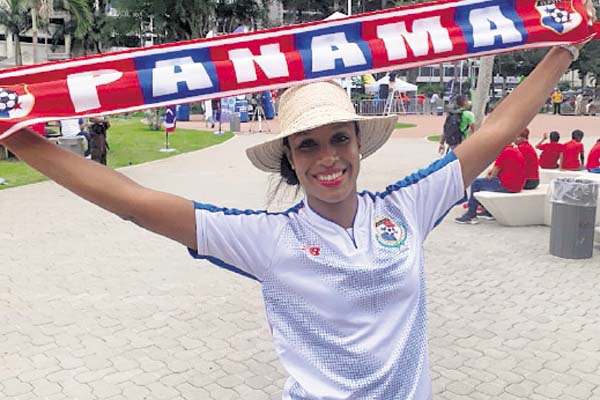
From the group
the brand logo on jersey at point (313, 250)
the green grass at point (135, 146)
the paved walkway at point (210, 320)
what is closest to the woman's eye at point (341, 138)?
the brand logo on jersey at point (313, 250)

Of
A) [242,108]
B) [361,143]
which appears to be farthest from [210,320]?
[242,108]

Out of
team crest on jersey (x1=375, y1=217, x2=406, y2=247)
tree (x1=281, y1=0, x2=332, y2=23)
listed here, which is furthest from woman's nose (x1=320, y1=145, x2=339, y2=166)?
tree (x1=281, y1=0, x2=332, y2=23)

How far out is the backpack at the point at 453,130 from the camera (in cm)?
1182

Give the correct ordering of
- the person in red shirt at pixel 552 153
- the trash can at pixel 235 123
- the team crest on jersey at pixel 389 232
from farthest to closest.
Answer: the trash can at pixel 235 123, the person in red shirt at pixel 552 153, the team crest on jersey at pixel 389 232

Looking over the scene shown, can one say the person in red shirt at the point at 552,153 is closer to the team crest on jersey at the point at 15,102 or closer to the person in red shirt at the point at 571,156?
the person in red shirt at the point at 571,156

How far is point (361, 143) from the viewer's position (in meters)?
2.16

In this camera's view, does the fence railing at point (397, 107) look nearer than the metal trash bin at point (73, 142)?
No

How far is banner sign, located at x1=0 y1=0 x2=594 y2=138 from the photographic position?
185 cm

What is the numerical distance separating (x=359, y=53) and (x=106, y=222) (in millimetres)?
8274

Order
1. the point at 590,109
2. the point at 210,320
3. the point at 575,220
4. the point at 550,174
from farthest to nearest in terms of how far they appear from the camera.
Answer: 1. the point at 590,109
2. the point at 550,174
3. the point at 575,220
4. the point at 210,320

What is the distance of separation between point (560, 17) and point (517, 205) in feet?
23.6

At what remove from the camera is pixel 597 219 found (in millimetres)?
8359

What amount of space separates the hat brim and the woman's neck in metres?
0.21

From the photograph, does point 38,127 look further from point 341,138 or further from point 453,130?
point 453,130
